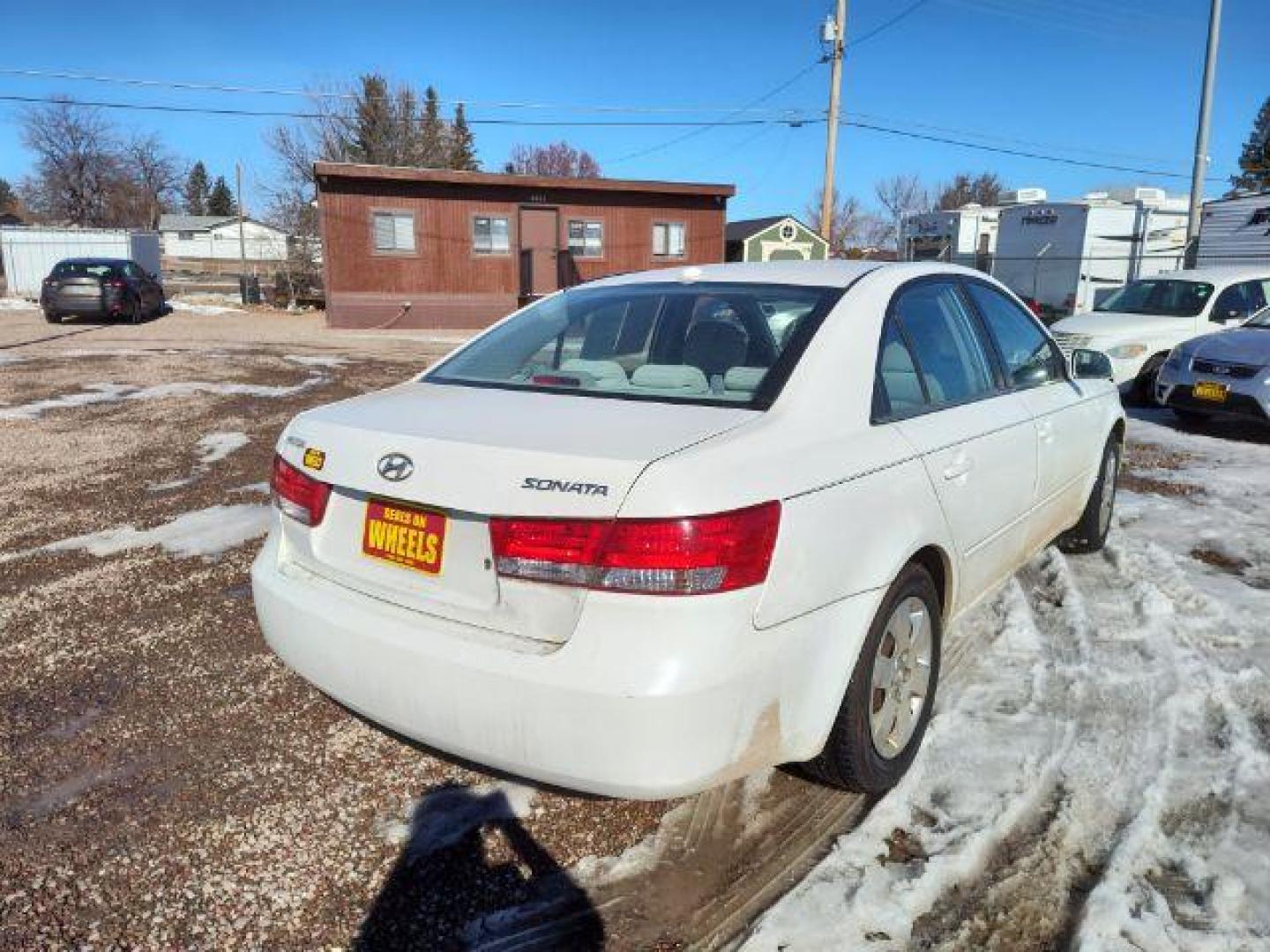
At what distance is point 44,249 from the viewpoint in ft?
94.2

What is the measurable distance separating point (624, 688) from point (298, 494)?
49.4 inches

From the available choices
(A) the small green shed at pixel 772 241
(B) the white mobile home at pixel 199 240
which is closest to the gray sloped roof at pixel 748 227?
(A) the small green shed at pixel 772 241

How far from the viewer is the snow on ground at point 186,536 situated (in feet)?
16.4

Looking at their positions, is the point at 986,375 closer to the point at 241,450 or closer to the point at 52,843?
the point at 52,843

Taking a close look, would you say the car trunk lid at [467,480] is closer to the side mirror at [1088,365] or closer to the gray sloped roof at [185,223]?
the side mirror at [1088,365]

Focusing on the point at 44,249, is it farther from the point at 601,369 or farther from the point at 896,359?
the point at 896,359

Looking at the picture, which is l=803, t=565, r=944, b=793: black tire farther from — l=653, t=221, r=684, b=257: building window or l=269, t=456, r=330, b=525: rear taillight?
l=653, t=221, r=684, b=257: building window

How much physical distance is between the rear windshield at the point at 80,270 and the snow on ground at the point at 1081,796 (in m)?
21.6

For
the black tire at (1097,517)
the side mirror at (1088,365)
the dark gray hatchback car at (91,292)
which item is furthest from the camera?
the dark gray hatchback car at (91,292)

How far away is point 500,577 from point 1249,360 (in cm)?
889

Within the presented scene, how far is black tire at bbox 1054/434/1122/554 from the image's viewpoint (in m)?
4.86

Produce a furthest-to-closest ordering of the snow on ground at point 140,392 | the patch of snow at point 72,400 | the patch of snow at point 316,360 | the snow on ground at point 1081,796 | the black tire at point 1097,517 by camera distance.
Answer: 1. the patch of snow at point 316,360
2. the snow on ground at point 140,392
3. the patch of snow at point 72,400
4. the black tire at point 1097,517
5. the snow on ground at point 1081,796

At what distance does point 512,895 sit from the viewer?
2400 millimetres

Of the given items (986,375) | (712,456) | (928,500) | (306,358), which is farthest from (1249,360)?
(306,358)
